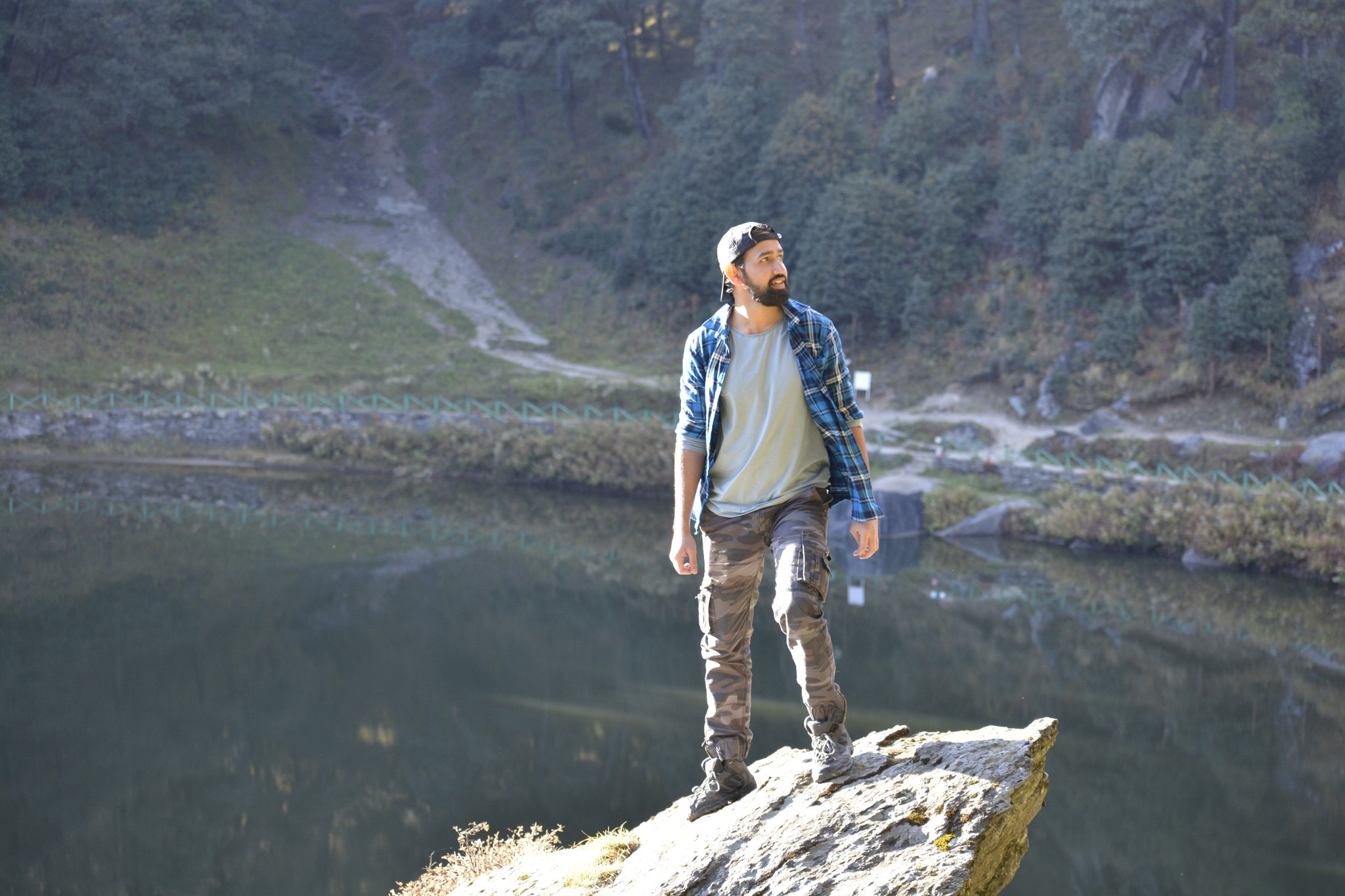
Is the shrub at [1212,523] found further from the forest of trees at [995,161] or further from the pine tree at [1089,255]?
the pine tree at [1089,255]

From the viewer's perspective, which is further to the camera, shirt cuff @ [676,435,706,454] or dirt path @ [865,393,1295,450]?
dirt path @ [865,393,1295,450]

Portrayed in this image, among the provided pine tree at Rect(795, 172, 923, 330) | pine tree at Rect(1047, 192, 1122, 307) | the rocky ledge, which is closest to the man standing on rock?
the rocky ledge

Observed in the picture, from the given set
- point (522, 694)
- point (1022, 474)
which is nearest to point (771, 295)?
point (522, 694)

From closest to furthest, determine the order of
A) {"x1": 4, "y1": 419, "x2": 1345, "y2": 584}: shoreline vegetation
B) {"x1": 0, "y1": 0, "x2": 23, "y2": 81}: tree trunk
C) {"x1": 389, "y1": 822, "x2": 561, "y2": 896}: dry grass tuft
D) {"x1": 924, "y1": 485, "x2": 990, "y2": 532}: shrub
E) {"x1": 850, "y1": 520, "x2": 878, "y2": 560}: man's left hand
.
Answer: {"x1": 850, "y1": 520, "x2": 878, "y2": 560}: man's left hand
{"x1": 389, "y1": 822, "x2": 561, "y2": 896}: dry grass tuft
{"x1": 4, "y1": 419, "x2": 1345, "y2": 584}: shoreline vegetation
{"x1": 924, "y1": 485, "x2": 990, "y2": 532}: shrub
{"x1": 0, "y1": 0, "x2": 23, "y2": 81}: tree trunk

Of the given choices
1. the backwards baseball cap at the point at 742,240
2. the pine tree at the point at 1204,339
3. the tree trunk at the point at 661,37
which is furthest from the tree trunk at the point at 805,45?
the backwards baseball cap at the point at 742,240

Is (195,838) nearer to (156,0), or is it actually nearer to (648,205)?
(648,205)

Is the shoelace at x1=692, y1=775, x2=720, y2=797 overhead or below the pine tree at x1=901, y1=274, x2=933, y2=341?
below

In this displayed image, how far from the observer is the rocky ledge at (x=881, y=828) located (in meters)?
4.28

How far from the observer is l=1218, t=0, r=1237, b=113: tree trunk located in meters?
25.8

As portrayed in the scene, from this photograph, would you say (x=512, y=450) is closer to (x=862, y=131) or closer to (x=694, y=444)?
(x=862, y=131)

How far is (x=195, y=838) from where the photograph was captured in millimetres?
8641

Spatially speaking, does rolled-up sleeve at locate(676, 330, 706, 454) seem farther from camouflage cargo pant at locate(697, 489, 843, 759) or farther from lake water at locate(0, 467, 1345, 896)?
lake water at locate(0, 467, 1345, 896)

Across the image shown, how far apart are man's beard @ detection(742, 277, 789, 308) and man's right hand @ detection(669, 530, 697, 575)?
3.40 feet

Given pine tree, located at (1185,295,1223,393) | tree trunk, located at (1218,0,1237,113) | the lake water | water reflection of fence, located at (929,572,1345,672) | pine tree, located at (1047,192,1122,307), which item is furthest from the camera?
tree trunk, located at (1218,0,1237,113)
